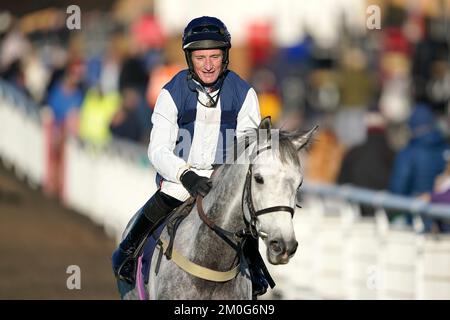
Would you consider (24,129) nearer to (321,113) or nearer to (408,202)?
(321,113)

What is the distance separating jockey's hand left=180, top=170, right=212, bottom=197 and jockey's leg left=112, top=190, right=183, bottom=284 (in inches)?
20.3

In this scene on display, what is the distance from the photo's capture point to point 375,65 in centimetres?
2331

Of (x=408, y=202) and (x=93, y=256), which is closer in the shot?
(x=408, y=202)

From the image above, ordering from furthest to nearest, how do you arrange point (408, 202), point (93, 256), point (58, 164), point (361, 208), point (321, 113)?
point (321, 113)
point (58, 164)
point (93, 256)
point (361, 208)
point (408, 202)

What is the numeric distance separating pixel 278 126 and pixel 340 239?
15.9 ft

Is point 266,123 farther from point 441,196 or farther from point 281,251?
point 441,196

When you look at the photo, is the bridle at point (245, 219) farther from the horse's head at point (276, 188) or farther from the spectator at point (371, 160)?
the spectator at point (371, 160)

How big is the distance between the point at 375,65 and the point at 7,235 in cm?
777

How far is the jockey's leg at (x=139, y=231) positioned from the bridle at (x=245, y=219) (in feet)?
1.39

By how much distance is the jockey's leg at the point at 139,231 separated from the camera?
26.3 feet

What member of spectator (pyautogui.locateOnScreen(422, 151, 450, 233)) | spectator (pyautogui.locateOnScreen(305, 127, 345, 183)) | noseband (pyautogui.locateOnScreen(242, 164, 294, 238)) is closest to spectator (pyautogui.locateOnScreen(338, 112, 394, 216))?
spectator (pyautogui.locateOnScreen(305, 127, 345, 183))
